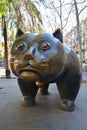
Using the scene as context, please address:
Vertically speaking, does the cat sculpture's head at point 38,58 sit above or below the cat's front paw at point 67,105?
above

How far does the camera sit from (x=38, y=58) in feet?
13.4

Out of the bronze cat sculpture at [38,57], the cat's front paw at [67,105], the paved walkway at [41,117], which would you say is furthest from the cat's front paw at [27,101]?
the bronze cat sculpture at [38,57]

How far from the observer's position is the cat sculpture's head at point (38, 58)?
413cm

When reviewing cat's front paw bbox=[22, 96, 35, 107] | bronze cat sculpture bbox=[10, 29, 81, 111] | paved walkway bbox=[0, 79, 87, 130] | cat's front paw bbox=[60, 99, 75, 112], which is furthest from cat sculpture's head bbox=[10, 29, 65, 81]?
cat's front paw bbox=[22, 96, 35, 107]

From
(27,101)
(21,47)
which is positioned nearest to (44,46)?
(21,47)

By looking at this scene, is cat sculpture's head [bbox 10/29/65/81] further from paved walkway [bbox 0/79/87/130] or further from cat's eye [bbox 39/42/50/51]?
paved walkway [bbox 0/79/87/130]

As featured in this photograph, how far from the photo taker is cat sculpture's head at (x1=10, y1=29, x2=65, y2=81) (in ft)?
13.6

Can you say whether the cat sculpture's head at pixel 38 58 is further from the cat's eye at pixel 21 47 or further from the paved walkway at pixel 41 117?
the paved walkway at pixel 41 117

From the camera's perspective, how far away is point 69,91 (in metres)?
5.07

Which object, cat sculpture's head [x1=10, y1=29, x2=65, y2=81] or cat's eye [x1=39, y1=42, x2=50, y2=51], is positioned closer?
cat sculpture's head [x1=10, y1=29, x2=65, y2=81]

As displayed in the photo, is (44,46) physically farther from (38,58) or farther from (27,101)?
(27,101)

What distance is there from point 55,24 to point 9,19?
14.9ft

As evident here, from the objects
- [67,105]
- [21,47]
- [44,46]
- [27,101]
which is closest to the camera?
[44,46]

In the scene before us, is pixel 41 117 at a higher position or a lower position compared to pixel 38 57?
lower
